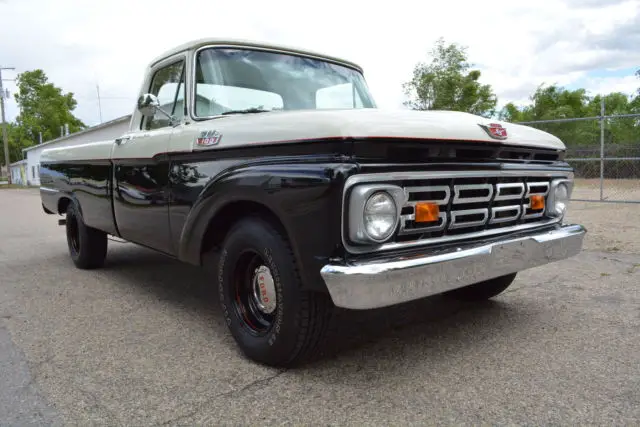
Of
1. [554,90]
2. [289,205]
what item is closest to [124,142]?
[289,205]

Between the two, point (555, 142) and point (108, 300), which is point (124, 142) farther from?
point (555, 142)

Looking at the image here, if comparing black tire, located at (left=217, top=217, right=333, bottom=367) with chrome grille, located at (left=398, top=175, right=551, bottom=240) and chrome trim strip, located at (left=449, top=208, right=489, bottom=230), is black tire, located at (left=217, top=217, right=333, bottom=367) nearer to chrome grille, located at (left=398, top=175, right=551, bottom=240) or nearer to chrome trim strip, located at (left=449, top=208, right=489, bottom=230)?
chrome grille, located at (left=398, top=175, right=551, bottom=240)

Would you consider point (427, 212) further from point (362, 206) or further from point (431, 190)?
point (362, 206)

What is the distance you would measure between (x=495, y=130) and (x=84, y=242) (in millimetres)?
4179

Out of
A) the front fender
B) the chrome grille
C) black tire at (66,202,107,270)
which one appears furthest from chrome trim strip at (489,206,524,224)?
black tire at (66,202,107,270)

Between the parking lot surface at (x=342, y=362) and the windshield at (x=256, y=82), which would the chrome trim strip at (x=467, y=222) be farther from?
the windshield at (x=256, y=82)

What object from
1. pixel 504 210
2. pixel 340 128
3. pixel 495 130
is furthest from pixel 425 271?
pixel 495 130

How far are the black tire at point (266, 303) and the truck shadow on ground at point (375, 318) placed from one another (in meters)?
0.22

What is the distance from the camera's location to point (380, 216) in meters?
2.28

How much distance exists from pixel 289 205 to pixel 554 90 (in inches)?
1648

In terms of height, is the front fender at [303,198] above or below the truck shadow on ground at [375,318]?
above

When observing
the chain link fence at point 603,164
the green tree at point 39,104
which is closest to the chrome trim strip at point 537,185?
the chain link fence at point 603,164

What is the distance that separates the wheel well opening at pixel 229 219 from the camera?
2646mm

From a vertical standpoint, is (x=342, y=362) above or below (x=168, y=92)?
below
